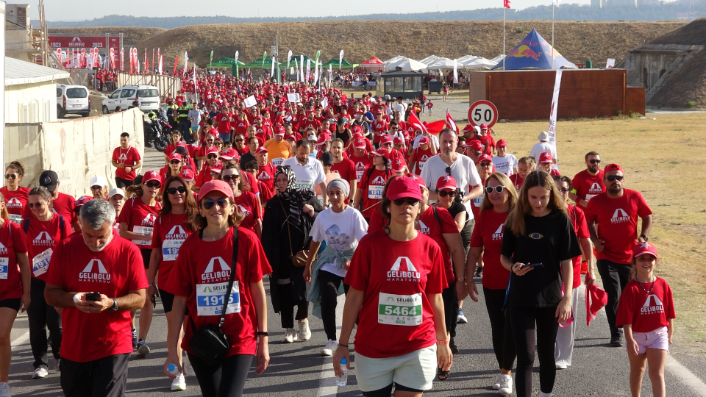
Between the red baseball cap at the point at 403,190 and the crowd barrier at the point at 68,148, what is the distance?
12.3 metres

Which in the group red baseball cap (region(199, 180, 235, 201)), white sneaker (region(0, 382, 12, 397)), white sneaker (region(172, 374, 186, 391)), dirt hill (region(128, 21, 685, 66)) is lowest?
white sneaker (region(172, 374, 186, 391))

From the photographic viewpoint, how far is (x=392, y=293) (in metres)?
4.64

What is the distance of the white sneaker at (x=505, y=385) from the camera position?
21.4ft

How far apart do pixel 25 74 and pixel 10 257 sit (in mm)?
24032

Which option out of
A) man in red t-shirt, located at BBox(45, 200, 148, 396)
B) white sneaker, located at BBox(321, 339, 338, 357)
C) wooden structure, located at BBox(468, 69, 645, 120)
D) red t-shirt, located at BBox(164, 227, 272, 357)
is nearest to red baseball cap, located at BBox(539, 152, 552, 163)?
white sneaker, located at BBox(321, 339, 338, 357)

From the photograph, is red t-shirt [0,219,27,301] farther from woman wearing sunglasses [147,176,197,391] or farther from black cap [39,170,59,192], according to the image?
black cap [39,170,59,192]

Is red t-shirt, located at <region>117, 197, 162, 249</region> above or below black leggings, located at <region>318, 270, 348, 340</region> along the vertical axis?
above

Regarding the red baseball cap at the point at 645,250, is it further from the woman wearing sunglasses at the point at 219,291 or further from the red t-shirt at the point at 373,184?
the red t-shirt at the point at 373,184

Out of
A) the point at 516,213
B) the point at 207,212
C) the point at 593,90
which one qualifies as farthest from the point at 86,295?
the point at 593,90

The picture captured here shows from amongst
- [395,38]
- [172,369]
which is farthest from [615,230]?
[395,38]

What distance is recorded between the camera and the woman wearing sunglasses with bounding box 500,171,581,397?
5.70 m

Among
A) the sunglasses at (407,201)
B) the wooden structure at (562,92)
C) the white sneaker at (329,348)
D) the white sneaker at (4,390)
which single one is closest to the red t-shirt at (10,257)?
the white sneaker at (4,390)

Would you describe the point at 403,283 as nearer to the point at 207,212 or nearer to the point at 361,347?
the point at 361,347

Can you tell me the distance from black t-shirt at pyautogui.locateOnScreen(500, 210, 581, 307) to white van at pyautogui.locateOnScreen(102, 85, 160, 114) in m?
40.3
